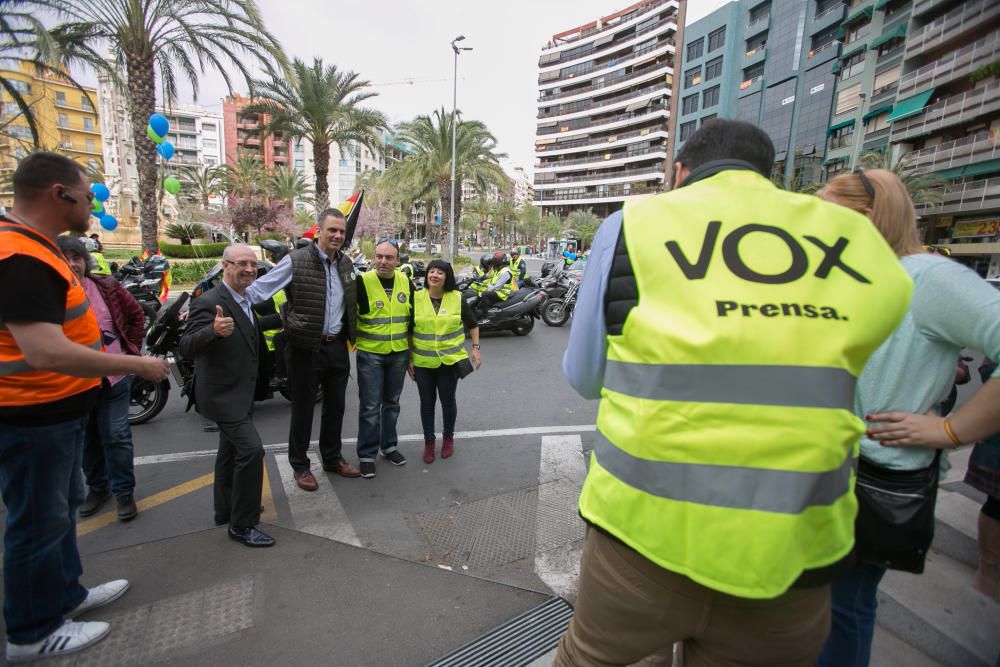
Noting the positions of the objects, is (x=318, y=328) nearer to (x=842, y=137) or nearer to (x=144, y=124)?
(x=144, y=124)

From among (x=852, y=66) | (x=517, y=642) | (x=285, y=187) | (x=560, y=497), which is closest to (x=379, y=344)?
(x=560, y=497)

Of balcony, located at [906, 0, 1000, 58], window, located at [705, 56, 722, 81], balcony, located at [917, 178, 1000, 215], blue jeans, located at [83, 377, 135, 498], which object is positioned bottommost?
blue jeans, located at [83, 377, 135, 498]

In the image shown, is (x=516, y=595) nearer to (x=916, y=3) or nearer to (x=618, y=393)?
(x=618, y=393)

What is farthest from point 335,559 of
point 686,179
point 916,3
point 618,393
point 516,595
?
point 916,3

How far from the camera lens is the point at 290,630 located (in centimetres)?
225

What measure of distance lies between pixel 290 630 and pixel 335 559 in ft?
1.69

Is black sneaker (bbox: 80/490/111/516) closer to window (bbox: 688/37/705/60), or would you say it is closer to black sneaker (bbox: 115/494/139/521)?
black sneaker (bbox: 115/494/139/521)

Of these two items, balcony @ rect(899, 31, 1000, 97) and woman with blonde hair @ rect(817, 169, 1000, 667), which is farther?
balcony @ rect(899, 31, 1000, 97)

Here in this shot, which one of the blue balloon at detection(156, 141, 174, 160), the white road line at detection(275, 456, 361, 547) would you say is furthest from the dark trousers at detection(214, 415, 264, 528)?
the blue balloon at detection(156, 141, 174, 160)

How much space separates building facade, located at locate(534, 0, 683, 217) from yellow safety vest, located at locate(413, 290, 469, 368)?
61.5 metres

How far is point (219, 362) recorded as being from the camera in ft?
9.39

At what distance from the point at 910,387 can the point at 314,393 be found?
336 centimetres

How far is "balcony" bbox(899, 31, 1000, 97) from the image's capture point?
978 inches

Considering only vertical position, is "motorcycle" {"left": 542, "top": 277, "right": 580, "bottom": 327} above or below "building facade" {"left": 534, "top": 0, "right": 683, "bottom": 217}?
below
